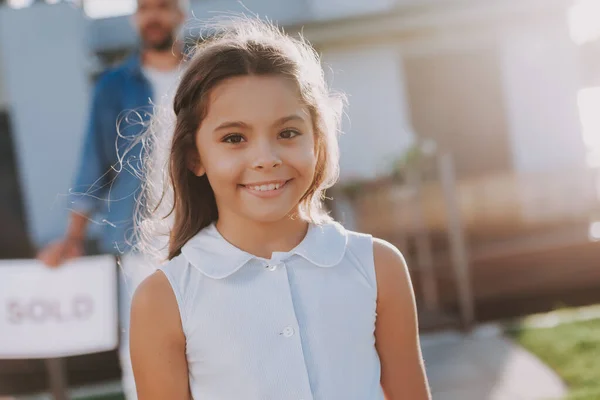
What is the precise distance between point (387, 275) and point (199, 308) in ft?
1.24

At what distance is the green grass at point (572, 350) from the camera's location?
3623 mm

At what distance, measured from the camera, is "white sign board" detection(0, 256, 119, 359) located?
2889 mm

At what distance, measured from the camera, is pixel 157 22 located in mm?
2744

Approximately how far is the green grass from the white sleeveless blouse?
86.4 inches

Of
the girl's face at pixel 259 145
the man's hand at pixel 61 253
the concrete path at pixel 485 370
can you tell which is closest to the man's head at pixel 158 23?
the man's hand at pixel 61 253

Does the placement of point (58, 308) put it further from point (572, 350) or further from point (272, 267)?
point (572, 350)

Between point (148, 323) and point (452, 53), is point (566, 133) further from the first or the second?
point (148, 323)

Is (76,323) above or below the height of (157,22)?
below

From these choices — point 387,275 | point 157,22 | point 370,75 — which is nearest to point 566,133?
point 370,75

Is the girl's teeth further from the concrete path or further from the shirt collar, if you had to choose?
the concrete path

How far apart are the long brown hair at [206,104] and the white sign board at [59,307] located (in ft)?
3.91

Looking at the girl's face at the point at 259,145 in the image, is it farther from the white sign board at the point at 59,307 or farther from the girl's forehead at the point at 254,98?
the white sign board at the point at 59,307

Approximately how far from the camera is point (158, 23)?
275cm

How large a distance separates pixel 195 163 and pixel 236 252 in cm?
23
